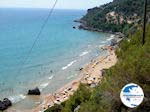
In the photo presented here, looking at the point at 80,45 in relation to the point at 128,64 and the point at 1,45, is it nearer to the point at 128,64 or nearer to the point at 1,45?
the point at 1,45

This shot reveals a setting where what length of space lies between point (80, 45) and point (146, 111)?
71.0 m

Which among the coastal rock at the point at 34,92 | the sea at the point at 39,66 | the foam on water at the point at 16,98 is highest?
the coastal rock at the point at 34,92

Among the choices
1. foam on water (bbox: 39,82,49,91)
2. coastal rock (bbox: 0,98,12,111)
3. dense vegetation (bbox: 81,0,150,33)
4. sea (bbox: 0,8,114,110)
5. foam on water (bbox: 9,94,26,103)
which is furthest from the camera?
dense vegetation (bbox: 81,0,150,33)

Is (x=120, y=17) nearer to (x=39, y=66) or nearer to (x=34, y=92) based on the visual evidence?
(x=39, y=66)

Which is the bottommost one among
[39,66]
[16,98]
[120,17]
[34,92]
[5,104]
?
[39,66]

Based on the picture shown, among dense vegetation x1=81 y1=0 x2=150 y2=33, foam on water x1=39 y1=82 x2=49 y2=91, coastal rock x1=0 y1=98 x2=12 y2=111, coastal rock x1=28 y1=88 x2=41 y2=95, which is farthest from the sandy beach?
dense vegetation x1=81 y1=0 x2=150 y2=33

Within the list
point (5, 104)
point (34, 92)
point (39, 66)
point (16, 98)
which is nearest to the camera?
point (5, 104)

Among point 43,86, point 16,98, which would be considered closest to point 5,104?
point 16,98

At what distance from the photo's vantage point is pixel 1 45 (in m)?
81.2

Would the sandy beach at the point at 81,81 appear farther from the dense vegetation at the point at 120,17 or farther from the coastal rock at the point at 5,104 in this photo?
the dense vegetation at the point at 120,17

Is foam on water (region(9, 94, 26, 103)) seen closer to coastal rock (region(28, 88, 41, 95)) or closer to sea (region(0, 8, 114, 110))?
sea (region(0, 8, 114, 110))

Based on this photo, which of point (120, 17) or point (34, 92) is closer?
point (34, 92)

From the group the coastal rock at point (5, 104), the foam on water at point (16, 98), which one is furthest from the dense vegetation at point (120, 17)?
the coastal rock at point (5, 104)

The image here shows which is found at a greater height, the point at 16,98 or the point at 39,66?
the point at 16,98
